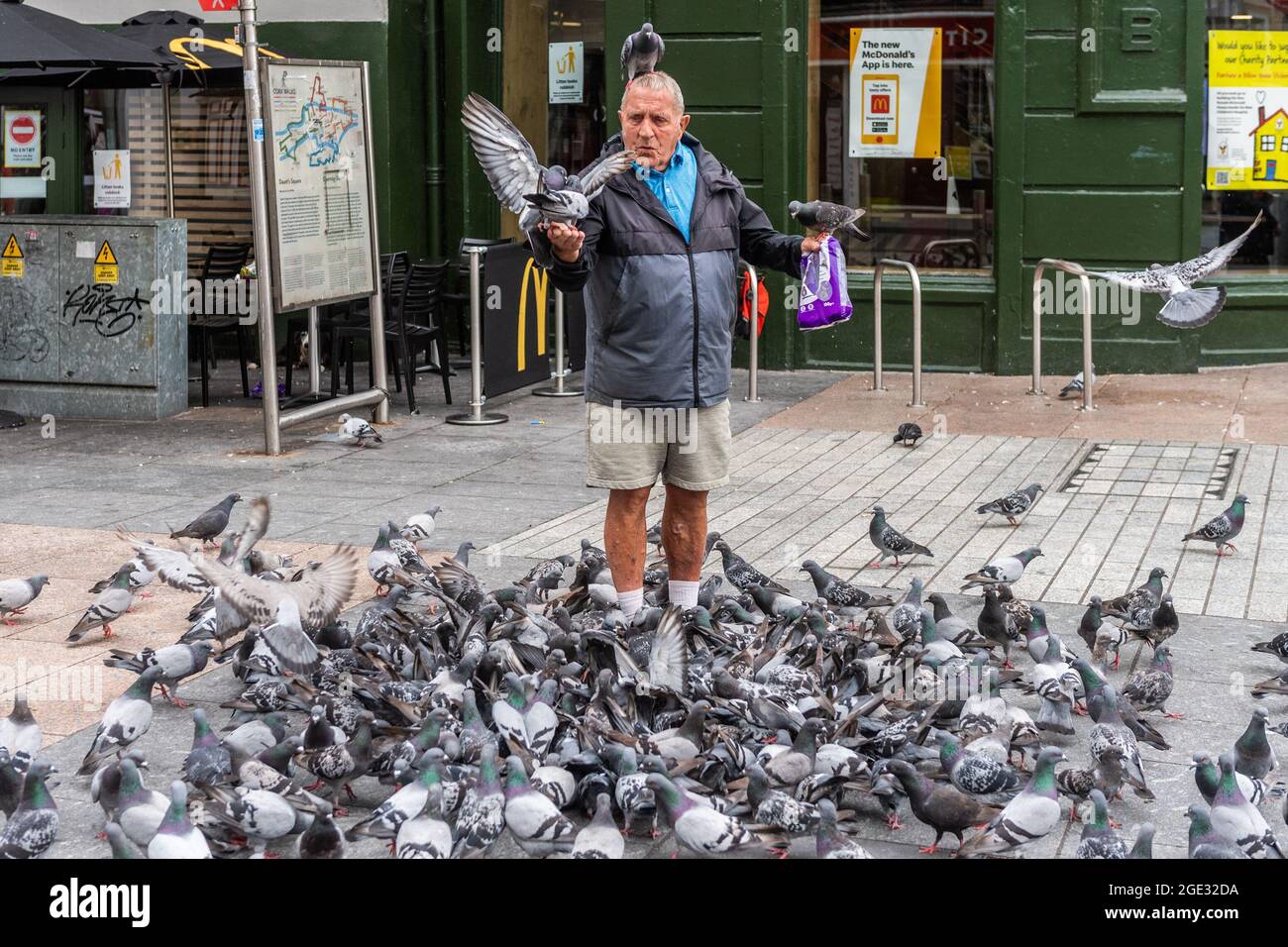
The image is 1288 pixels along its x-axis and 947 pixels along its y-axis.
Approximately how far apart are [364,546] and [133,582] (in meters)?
1.51

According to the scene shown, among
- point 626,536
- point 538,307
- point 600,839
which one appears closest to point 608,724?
point 600,839

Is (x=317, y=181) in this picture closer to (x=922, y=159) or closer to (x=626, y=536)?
(x=922, y=159)

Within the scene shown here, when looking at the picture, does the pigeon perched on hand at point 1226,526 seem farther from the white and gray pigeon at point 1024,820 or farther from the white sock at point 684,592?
the white and gray pigeon at point 1024,820

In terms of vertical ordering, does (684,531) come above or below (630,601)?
above

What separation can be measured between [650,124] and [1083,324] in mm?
7422

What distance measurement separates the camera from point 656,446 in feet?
20.2

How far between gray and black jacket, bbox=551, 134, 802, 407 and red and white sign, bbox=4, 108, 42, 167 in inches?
375

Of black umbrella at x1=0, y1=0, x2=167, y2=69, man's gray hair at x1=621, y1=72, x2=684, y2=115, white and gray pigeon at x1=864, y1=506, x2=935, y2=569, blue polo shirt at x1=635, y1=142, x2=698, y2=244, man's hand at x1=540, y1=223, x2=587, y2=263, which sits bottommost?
white and gray pigeon at x1=864, y1=506, x2=935, y2=569

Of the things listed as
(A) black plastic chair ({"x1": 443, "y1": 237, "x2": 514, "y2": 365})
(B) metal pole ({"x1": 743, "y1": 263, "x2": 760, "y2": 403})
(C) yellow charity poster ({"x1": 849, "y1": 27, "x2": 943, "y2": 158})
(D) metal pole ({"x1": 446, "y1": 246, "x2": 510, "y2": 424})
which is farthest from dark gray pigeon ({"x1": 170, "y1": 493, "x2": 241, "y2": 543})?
(C) yellow charity poster ({"x1": 849, "y1": 27, "x2": 943, "y2": 158})

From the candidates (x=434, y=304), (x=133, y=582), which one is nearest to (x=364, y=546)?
(x=133, y=582)

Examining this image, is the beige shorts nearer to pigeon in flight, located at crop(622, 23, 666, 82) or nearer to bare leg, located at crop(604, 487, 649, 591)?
bare leg, located at crop(604, 487, 649, 591)

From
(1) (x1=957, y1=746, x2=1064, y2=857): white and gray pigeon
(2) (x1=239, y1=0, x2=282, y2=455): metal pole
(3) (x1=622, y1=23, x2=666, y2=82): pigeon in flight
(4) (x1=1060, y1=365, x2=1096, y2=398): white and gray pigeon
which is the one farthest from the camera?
→ (4) (x1=1060, y1=365, x2=1096, y2=398): white and gray pigeon

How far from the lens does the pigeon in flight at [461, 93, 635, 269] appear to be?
566cm

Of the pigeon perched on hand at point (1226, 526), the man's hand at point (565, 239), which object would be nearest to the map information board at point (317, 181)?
the man's hand at point (565, 239)
